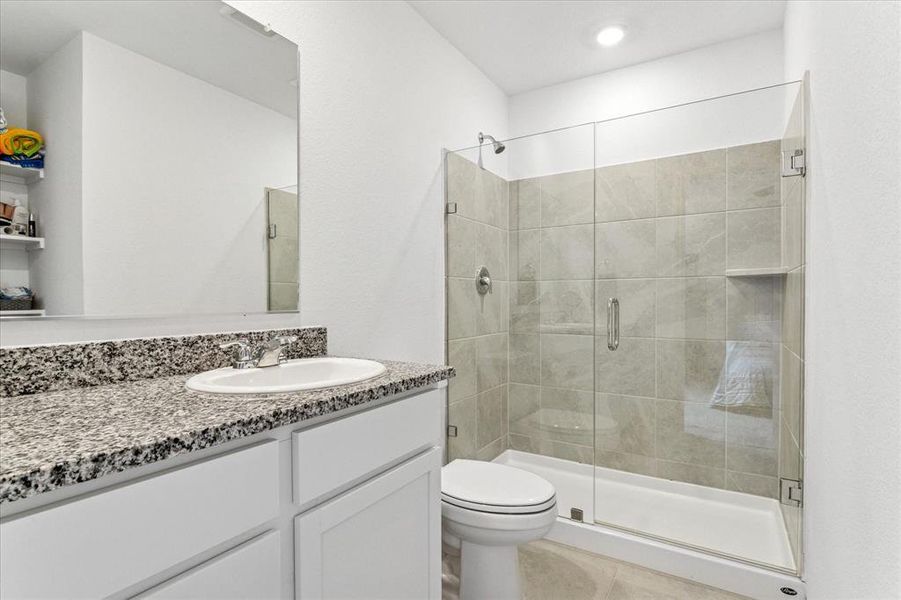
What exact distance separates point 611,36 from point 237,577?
2702 mm

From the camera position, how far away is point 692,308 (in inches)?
89.7

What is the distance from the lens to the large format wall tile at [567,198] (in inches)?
98.0

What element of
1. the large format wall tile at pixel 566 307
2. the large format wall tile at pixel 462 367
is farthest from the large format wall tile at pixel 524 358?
→ the large format wall tile at pixel 462 367

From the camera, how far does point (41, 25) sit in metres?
1.02

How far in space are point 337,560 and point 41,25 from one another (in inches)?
53.8

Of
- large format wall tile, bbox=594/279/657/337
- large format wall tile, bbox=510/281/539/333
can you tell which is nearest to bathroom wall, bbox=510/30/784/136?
large format wall tile, bbox=594/279/657/337

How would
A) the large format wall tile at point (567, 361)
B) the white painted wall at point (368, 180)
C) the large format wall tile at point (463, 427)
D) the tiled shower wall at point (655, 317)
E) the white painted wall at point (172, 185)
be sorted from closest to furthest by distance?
the white painted wall at point (172, 185) → the white painted wall at point (368, 180) → the tiled shower wall at point (655, 317) → the large format wall tile at point (463, 427) → the large format wall tile at point (567, 361)

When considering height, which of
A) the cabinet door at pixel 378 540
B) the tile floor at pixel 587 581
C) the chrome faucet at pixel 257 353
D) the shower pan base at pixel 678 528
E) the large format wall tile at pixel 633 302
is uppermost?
the large format wall tile at pixel 633 302

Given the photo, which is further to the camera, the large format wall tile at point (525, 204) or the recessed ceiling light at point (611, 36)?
the large format wall tile at point (525, 204)

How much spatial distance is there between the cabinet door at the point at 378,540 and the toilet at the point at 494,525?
0.98ft

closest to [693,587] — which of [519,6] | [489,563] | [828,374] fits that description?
[489,563]

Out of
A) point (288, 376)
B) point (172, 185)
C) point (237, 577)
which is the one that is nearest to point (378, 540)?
point (237, 577)

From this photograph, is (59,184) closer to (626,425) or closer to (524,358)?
(524,358)

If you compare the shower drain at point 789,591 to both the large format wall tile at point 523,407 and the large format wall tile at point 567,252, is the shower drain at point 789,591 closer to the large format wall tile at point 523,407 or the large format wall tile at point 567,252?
the large format wall tile at point 523,407
